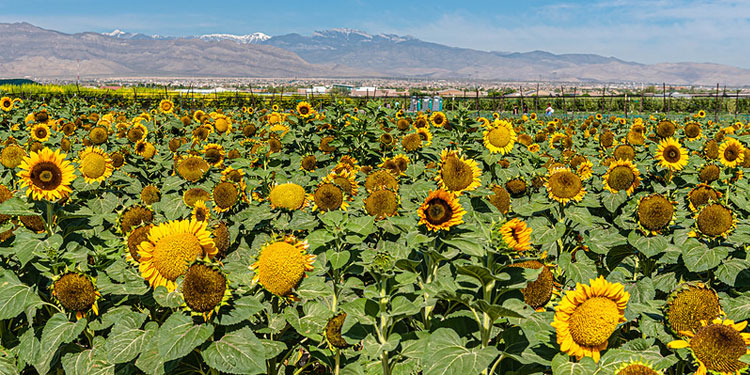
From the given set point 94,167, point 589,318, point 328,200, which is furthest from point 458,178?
point 94,167

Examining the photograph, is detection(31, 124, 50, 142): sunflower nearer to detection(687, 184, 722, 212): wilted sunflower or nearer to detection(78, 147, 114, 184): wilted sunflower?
detection(78, 147, 114, 184): wilted sunflower

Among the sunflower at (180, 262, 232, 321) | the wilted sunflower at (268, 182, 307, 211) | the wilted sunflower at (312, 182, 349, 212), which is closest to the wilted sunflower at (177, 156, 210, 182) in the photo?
the wilted sunflower at (268, 182, 307, 211)

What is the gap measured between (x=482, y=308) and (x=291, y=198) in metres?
1.73

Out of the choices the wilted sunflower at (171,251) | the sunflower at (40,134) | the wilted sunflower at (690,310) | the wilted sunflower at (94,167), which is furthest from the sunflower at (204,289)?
the sunflower at (40,134)

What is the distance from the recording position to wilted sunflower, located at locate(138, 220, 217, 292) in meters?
2.39

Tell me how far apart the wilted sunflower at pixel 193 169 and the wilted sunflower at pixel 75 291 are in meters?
2.00

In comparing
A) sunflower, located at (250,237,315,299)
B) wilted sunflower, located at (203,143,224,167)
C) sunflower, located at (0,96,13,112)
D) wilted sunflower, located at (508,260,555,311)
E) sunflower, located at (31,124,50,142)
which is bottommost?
wilted sunflower, located at (508,260,555,311)

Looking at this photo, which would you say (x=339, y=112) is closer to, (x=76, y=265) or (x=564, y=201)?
(x=564, y=201)

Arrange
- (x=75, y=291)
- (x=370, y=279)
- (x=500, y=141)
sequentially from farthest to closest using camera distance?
(x=500, y=141), (x=370, y=279), (x=75, y=291)

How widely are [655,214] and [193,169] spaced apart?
12.0ft

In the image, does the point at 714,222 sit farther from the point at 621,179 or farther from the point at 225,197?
the point at 225,197

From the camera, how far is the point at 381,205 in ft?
10.4

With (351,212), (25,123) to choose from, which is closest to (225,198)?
(351,212)

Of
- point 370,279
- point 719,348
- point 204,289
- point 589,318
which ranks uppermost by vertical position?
point 204,289
